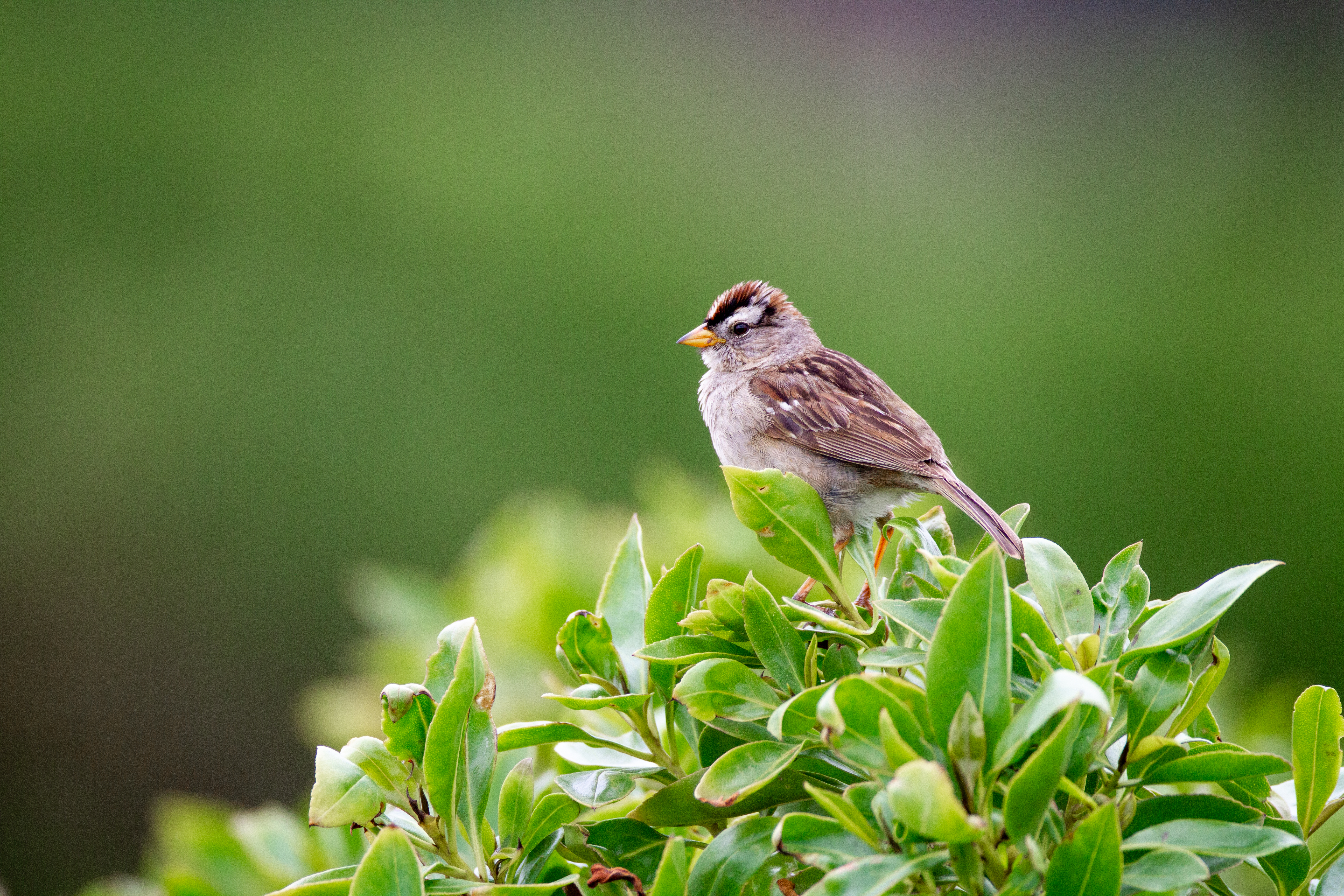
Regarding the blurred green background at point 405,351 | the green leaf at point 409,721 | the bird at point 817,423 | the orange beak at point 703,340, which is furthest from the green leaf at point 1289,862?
the blurred green background at point 405,351

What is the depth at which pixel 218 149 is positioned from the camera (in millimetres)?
8391

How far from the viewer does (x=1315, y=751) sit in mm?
1334

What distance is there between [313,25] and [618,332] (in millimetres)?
3603

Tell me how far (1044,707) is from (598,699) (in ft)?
1.70

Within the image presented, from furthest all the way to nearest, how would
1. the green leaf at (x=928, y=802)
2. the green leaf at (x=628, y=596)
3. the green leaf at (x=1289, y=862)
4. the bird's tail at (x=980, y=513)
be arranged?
the bird's tail at (x=980, y=513) < the green leaf at (x=628, y=596) < the green leaf at (x=1289, y=862) < the green leaf at (x=928, y=802)

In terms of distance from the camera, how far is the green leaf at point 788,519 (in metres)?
1.44

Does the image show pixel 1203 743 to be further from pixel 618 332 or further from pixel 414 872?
pixel 618 332

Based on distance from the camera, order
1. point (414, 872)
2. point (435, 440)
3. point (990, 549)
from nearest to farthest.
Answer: point (990, 549) < point (414, 872) < point (435, 440)

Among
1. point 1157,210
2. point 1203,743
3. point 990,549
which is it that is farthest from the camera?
point 1157,210

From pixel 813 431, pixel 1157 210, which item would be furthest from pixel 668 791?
pixel 1157 210

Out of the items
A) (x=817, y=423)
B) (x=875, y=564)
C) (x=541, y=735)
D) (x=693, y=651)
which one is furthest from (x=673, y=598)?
(x=817, y=423)

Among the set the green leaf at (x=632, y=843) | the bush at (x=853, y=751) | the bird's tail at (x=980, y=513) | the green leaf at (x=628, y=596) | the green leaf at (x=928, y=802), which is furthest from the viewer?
the bird's tail at (x=980, y=513)

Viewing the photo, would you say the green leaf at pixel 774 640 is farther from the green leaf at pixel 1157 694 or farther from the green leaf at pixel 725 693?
the green leaf at pixel 1157 694

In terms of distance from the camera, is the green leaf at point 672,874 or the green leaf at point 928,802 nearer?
the green leaf at point 928,802
